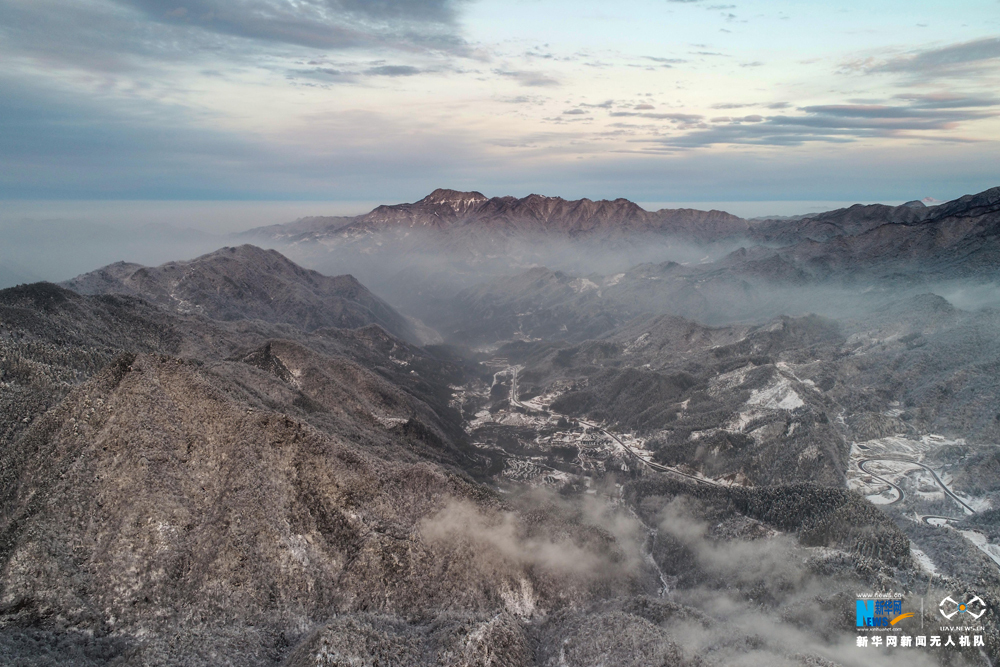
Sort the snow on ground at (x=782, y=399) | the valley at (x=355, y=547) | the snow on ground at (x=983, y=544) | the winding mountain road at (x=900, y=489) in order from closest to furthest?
the valley at (x=355, y=547) → the snow on ground at (x=983, y=544) → the winding mountain road at (x=900, y=489) → the snow on ground at (x=782, y=399)

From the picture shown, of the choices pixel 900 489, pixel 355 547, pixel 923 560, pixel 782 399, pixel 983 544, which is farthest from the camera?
pixel 782 399

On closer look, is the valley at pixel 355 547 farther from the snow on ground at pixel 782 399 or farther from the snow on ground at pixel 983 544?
the snow on ground at pixel 782 399

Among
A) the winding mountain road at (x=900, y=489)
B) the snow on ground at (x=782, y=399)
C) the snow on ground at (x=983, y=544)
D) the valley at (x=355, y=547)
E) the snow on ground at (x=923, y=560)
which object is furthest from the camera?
the snow on ground at (x=782, y=399)

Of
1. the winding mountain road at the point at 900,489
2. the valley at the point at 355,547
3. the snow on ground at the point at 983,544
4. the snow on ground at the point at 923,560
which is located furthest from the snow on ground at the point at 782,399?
the snow on ground at the point at 923,560

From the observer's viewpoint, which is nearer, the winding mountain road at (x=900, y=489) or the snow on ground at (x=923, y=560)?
the snow on ground at (x=923, y=560)

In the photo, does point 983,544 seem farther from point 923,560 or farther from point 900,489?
point 900,489

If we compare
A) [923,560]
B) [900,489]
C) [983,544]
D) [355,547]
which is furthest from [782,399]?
Answer: [355,547]

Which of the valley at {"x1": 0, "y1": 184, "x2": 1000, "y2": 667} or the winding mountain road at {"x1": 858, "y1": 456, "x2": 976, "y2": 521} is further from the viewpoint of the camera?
the winding mountain road at {"x1": 858, "y1": 456, "x2": 976, "y2": 521}

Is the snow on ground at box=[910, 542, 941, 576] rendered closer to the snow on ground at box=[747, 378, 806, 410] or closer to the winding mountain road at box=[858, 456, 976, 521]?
the winding mountain road at box=[858, 456, 976, 521]

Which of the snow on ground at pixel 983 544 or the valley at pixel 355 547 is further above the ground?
the valley at pixel 355 547

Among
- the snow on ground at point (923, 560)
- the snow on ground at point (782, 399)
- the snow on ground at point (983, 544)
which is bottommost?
the snow on ground at point (983, 544)

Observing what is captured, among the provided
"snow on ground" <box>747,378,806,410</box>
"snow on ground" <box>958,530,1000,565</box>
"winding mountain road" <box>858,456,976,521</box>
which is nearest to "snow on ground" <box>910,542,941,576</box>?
"snow on ground" <box>958,530,1000,565</box>

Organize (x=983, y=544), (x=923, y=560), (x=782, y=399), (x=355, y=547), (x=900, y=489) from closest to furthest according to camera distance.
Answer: (x=355, y=547), (x=923, y=560), (x=983, y=544), (x=900, y=489), (x=782, y=399)
